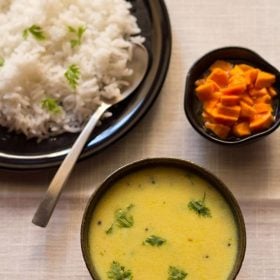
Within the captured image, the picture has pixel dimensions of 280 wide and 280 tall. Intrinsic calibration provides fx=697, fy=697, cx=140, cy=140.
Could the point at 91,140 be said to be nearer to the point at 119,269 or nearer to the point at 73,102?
the point at 73,102

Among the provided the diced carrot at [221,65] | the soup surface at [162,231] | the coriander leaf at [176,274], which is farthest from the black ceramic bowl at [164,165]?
the diced carrot at [221,65]

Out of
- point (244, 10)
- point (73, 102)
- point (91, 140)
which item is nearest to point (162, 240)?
point (91, 140)

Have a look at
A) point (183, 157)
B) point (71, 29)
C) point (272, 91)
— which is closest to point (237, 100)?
point (272, 91)

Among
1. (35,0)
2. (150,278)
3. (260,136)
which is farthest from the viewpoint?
(35,0)

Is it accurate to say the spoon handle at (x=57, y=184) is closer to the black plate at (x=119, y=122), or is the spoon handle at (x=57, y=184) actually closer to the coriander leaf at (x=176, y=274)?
the black plate at (x=119, y=122)

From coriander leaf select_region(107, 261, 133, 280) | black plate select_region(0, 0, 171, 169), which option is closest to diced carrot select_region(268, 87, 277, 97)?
black plate select_region(0, 0, 171, 169)

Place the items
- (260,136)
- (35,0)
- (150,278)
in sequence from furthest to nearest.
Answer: (35,0) → (260,136) → (150,278)
